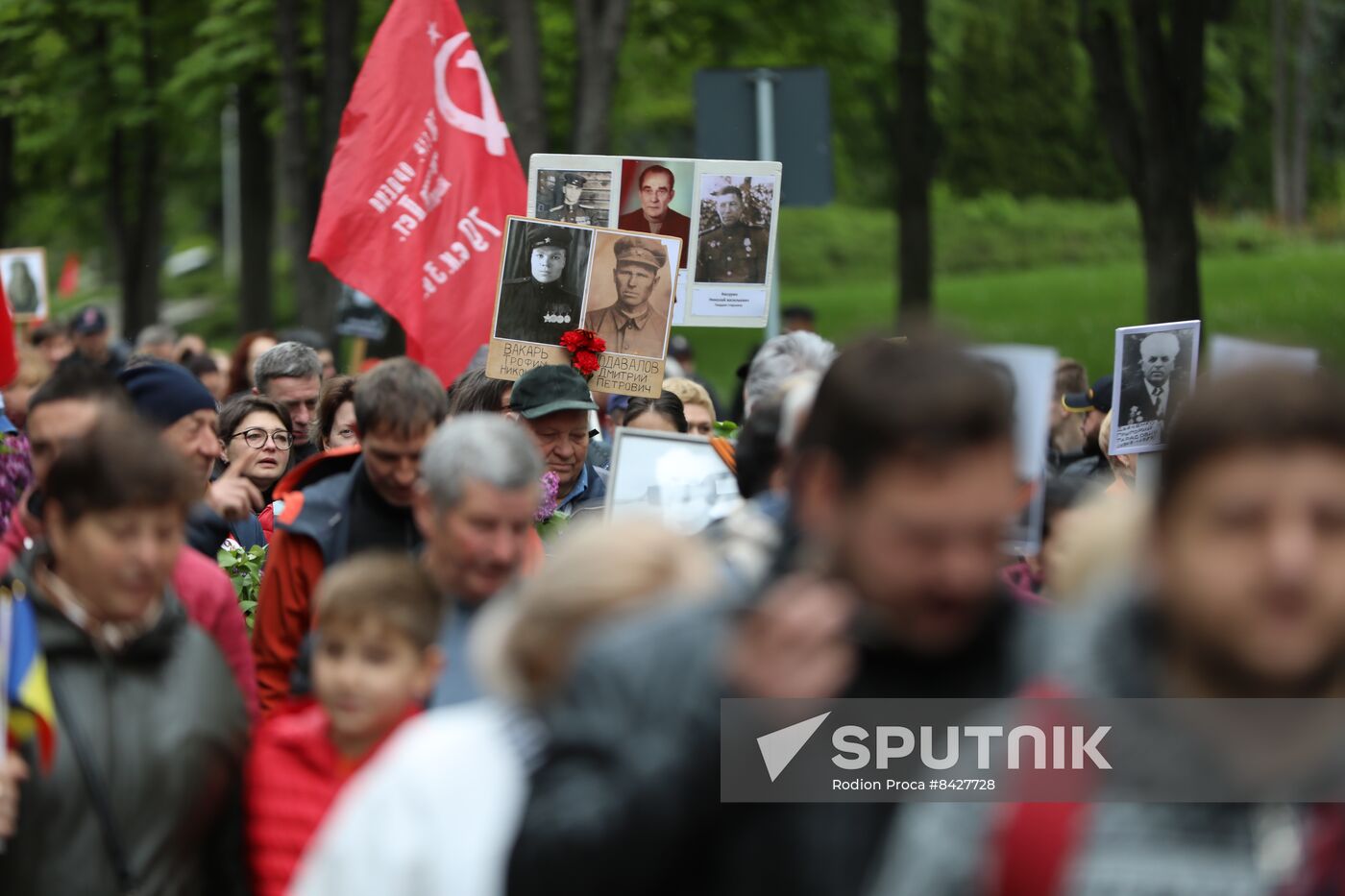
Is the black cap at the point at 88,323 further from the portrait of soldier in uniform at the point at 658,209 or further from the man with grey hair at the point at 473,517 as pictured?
the man with grey hair at the point at 473,517

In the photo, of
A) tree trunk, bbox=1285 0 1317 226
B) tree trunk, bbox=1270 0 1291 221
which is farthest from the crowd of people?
tree trunk, bbox=1285 0 1317 226

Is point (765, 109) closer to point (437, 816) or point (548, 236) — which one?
point (548, 236)

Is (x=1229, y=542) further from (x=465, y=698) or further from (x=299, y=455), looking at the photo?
(x=299, y=455)

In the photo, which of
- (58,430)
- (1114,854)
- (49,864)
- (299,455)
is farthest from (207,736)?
(299,455)

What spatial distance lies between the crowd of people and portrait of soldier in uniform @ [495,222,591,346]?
8.89ft

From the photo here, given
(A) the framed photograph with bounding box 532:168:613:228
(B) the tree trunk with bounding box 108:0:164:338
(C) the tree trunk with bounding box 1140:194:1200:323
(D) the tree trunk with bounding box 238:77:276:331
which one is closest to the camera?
(A) the framed photograph with bounding box 532:168:613:228

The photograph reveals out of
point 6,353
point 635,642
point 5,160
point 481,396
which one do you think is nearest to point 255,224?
point 5,160

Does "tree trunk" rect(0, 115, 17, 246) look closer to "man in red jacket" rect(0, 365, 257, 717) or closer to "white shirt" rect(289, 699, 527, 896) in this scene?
"man in red jacket" rect(0, 365, 257, 717)

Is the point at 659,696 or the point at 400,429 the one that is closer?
the point at 659,696

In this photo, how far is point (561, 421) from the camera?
605 centimetres

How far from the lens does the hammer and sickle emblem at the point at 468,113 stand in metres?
8.73

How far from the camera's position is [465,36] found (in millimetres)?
8828

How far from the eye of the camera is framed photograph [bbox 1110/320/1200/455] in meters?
6.57

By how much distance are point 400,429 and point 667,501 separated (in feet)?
2.22
